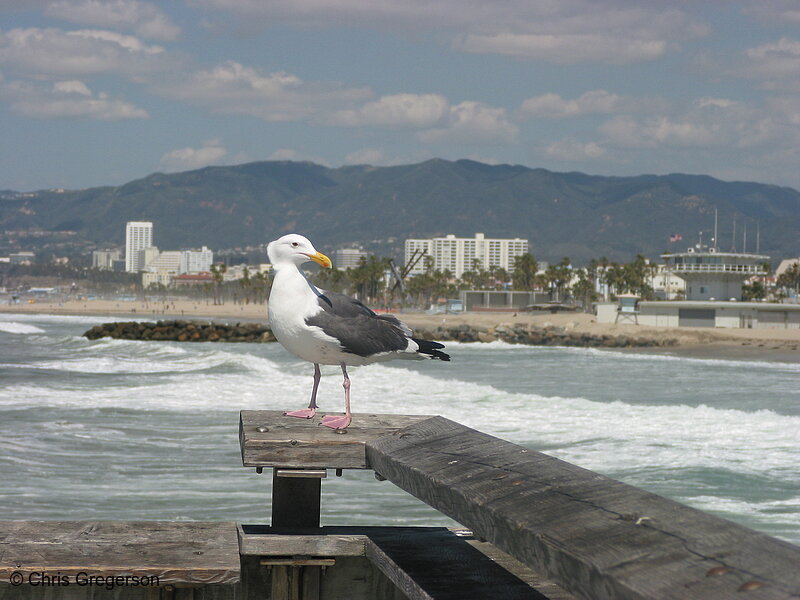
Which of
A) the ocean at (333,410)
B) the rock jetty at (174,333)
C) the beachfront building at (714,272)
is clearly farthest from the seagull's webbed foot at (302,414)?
the beachfront building at (714,272)

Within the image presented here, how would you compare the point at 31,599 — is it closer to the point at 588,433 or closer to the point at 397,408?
the point at 588,433

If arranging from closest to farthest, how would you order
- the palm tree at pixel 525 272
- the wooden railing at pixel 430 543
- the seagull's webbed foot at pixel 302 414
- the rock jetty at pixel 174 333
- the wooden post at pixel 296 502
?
the wooden railing at pixel 430 543 → the wooden post at pixel 296 502 → the seagull's webbed foot at pixel 302 414 → the rock jetty at pixel 174 333 → the palm tree at pixel 525 272

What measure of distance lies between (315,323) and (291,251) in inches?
16.0

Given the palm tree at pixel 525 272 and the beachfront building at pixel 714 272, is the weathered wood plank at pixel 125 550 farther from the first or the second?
the palm tree at pixel 525 272

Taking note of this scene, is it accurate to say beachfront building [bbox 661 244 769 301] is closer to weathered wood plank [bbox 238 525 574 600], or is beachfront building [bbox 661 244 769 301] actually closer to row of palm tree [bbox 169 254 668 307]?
row of palm tree [bbox 169 254 668 307]

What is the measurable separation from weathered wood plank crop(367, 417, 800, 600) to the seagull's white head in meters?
1.84

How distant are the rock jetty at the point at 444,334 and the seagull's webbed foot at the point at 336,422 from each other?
177ft

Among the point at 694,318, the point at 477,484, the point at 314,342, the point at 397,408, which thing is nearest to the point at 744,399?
the point at 397,408

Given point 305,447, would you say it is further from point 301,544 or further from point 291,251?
point 291,251

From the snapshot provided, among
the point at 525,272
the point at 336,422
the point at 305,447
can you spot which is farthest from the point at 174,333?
the point at 525,272

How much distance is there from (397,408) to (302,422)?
1453 cm

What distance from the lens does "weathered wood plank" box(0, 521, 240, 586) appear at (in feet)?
10.3

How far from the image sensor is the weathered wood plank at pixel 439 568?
3.21 metres

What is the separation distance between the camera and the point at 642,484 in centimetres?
1119
